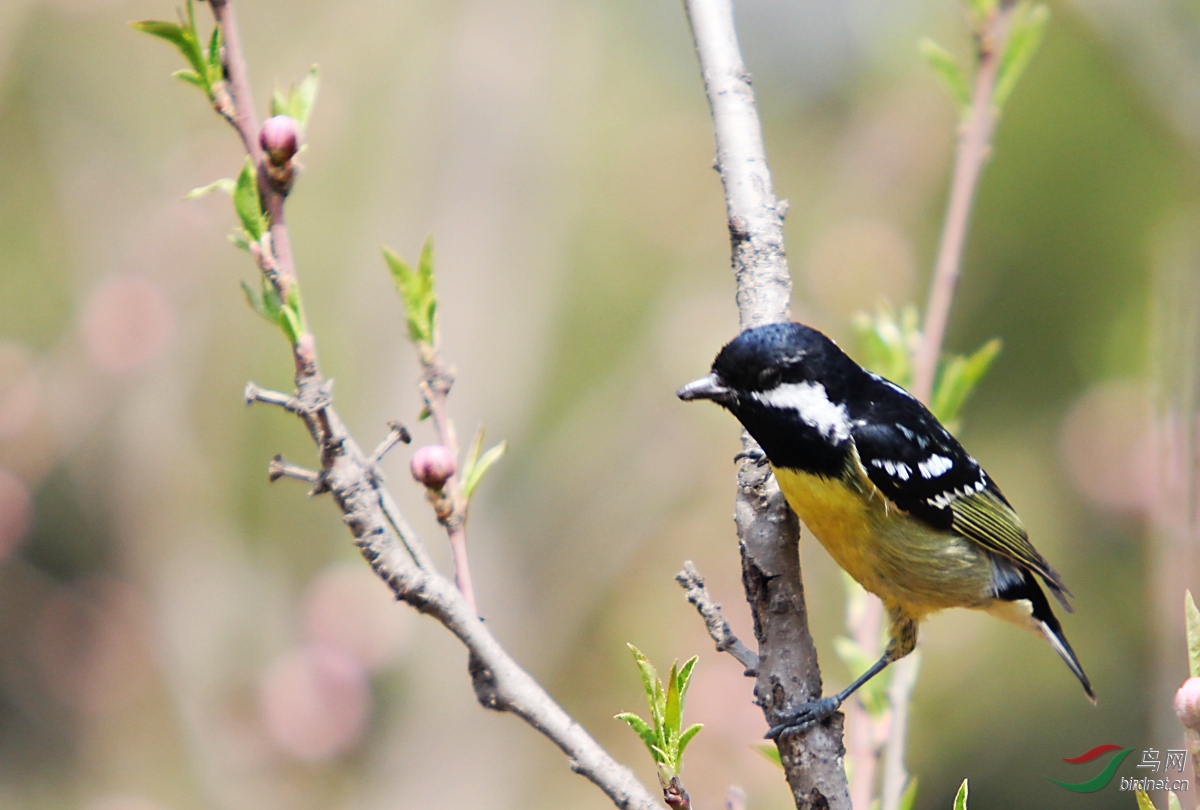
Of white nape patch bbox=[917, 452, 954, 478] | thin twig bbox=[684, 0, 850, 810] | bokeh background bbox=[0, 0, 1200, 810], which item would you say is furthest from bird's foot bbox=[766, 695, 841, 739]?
bokeh background bbox=[0, 0, 1200, 810]

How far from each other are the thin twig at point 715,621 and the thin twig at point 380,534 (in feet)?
0.80

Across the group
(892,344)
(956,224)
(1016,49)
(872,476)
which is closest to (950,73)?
(1016,49)

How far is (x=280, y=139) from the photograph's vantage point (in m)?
1.02

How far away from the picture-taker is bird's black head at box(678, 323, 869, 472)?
1.66 meters

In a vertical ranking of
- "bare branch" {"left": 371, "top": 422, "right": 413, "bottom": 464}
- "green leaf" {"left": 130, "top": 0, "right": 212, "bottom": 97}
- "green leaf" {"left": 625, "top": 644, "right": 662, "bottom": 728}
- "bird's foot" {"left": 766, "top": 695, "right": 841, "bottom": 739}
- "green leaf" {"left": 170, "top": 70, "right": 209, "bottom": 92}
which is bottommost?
"bird's foot" {"left": 766, "top": 695, "right": 841, "bottom": 739}

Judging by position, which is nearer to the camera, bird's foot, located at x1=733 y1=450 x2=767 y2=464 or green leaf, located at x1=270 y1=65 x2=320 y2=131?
green leaf, located at x1=270 y1=65 x2=320 y2=131

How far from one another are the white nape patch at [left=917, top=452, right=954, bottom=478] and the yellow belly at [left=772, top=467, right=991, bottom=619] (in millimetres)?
103

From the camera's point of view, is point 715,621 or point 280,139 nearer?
point 280,139

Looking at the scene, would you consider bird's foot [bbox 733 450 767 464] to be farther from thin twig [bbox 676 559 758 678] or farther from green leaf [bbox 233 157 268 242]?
green leaf [bbox 233 157 268 242]

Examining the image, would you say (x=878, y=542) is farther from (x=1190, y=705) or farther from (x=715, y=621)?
(x=1190, y=705)

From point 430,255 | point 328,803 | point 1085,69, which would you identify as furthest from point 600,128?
point 430,255

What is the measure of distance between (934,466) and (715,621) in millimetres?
1034

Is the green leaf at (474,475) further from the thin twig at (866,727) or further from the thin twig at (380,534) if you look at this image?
the thin twig at (866,727)

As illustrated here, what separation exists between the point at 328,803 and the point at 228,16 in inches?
131
